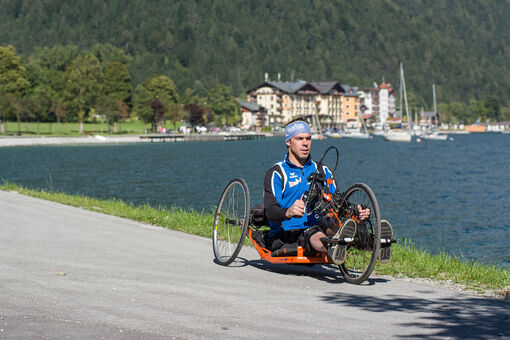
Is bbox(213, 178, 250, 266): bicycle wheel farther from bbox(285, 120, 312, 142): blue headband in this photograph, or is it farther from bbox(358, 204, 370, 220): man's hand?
bbox(358, 204, 370, 220): man's hand

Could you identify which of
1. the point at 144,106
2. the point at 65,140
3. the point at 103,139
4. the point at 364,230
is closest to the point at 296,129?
the point at 364,230

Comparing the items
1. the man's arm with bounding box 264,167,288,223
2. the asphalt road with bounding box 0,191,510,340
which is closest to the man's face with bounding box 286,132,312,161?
the man's arm with bounding box 264,167,288,223

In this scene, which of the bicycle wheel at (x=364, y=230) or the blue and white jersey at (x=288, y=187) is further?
the blue and white jersey at (x=288, y=187)

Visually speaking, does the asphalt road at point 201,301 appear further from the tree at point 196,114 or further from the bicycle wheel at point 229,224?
the tree at point 196,114

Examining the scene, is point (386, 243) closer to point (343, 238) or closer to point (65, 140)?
point (343, 238)

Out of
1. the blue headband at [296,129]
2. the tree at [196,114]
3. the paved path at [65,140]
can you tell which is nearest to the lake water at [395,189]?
the blue headband at [296,129]

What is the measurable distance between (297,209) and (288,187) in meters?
0.62

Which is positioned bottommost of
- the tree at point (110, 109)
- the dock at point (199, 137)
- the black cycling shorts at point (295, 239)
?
the black cycling shorts at point (295, 239)

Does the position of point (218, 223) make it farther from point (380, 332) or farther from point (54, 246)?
point (380, 332)

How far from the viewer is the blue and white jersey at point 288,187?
9.36 metres

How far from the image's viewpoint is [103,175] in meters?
59.9

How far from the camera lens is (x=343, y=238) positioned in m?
8.53

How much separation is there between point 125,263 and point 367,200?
3498 millimetres

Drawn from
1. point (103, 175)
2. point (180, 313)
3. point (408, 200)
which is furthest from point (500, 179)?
point (180, 313)
